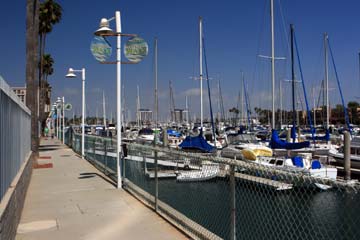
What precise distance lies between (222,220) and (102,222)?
253 centimetres

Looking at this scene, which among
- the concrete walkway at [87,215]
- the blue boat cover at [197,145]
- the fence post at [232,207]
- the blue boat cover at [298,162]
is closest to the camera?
the fence post at [232,207]

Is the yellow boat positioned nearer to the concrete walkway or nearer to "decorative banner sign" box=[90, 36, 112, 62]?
the concrete walkway

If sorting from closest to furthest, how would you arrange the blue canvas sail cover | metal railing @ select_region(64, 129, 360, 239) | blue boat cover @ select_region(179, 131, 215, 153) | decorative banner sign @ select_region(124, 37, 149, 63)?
metal railing @ select_region(64, 129, 360, 239)
decorative banner sign @ select_region(124, 37, 149, 63)
the blue canvas sail cover
blue boat cover @ select_region(179, 131, 215, 153)

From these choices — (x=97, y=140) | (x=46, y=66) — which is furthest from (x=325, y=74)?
(x=46, y=66)

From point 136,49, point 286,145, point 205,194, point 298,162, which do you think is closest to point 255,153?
point 286,145

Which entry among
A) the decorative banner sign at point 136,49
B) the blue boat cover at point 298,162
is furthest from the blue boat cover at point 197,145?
the decorative banner sign at point 136,49

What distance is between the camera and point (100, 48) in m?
12.4

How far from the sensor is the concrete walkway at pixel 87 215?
283 inches

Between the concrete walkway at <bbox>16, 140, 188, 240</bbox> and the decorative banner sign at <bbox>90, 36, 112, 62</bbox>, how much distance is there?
13.1 ft

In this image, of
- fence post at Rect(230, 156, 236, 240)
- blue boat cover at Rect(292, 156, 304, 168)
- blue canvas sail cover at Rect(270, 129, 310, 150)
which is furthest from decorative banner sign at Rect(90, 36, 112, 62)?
blue canvas sail cover at Rect(270, 129, 310, 150)

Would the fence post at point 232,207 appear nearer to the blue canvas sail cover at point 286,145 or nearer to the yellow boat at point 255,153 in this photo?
the yellow boat at point 255,153

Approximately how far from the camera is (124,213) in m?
8.71

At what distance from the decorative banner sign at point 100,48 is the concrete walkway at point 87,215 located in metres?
3.99

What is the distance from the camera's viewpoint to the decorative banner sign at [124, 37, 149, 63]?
12.3 m
